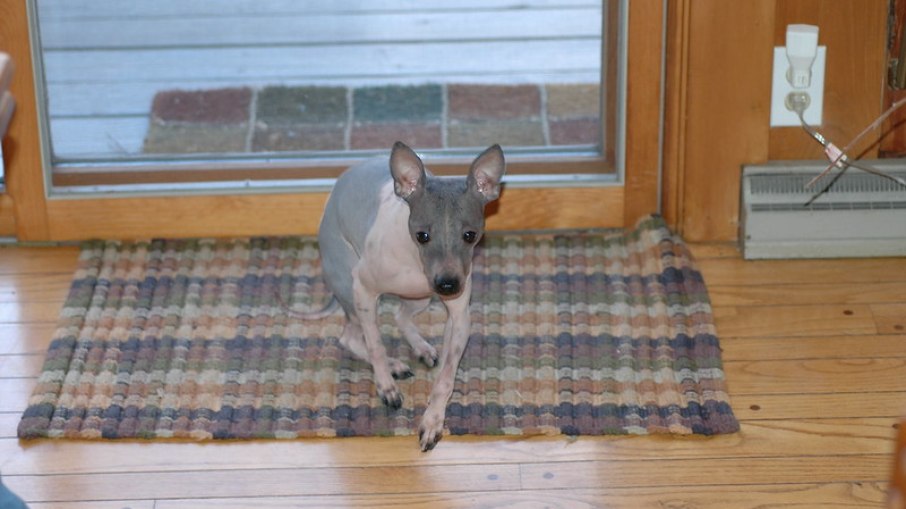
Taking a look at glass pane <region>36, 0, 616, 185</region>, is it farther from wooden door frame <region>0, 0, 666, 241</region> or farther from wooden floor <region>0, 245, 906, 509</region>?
wooden floor <region>0, 245, 906, 509</region>

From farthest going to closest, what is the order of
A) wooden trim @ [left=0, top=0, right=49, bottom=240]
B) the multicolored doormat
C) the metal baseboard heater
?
the metal baseboard heater < wooden trim @ [left=0, top=0, right=49, bottom=240] < the multicolored doormat

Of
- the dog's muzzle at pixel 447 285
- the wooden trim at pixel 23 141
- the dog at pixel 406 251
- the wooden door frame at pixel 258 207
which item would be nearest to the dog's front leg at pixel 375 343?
the dog at pixel 406 251

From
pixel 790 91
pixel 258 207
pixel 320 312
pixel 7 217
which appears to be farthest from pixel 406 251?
pixel 7 217

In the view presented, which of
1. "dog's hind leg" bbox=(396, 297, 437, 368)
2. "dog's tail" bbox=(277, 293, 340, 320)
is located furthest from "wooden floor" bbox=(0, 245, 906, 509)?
"dog's tail" bbox=(277, 293, 340, 320)

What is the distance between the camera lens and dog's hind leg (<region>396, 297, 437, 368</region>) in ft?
9.34

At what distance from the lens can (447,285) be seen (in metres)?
2.43

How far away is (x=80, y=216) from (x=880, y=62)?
197 centimetres

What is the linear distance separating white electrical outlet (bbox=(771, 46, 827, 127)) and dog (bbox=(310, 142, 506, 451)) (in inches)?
37.3

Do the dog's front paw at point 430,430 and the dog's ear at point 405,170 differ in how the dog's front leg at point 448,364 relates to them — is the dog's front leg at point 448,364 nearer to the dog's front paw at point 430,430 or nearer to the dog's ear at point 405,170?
the dog's front paw at point 430,430

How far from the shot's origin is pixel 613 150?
130 inches

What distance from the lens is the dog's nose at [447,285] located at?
7.97 ft

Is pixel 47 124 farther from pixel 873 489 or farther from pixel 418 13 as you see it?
pixel 873 489

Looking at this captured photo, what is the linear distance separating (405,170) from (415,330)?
550mm

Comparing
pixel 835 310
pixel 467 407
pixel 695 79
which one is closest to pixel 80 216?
pixel 467 407
